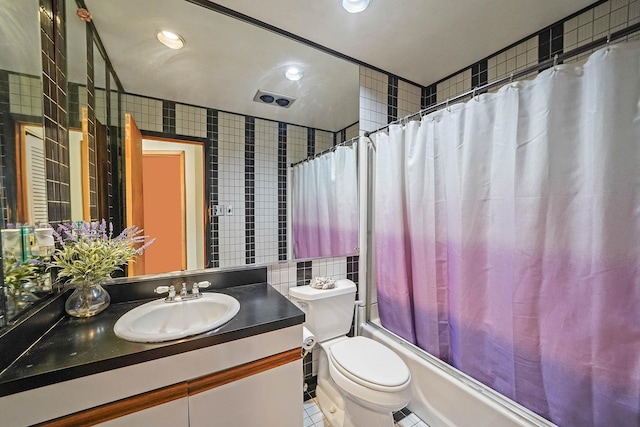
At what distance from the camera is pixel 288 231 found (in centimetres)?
157

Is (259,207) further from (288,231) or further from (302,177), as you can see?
(302,177)

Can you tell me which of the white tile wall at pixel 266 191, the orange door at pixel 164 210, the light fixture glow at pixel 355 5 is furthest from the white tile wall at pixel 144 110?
the light fixture glow at pixel 355 5

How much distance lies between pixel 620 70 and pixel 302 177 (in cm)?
144

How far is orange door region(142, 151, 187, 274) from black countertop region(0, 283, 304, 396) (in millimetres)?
232

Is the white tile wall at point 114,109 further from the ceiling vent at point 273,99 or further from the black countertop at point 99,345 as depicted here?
the black countertop at point 99,345

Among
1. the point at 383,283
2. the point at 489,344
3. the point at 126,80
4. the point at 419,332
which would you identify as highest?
the point at 126,80

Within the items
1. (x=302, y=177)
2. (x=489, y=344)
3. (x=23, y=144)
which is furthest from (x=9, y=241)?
(x=489, y=344)

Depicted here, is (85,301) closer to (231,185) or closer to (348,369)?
(231,185)

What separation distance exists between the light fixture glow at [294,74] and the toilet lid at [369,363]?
1.69 meters

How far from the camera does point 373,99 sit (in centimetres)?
186

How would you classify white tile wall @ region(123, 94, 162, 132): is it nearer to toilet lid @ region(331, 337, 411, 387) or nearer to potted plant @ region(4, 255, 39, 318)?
potted plant @ region(4, 255, 39, 318)

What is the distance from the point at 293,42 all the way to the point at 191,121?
80cm

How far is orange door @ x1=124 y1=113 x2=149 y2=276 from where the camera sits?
115 centimetres

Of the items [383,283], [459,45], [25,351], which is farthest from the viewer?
[383,283]
